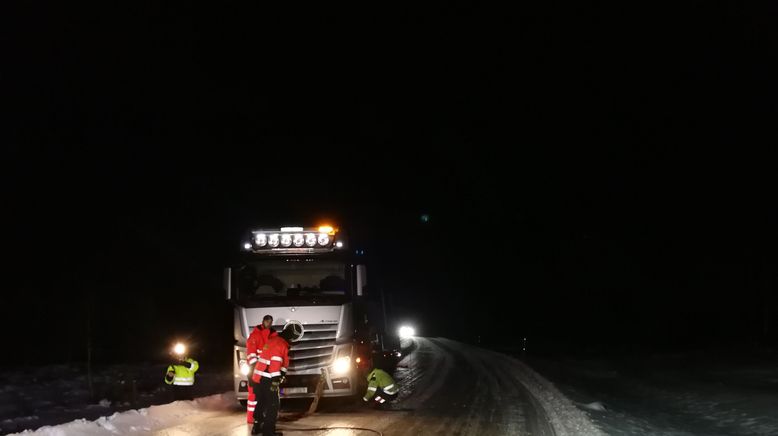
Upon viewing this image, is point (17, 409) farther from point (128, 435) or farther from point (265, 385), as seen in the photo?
point (265, 385)

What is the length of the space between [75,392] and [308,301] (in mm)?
8775

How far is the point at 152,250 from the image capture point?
4684 cm

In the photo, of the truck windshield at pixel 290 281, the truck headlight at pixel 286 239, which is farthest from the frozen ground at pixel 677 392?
the truck headlight at pixel 286 239

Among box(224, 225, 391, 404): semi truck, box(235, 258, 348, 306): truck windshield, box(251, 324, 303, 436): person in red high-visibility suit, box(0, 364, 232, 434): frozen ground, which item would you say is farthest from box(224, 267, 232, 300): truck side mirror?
box(0, 364, 232, 434): frozen ground

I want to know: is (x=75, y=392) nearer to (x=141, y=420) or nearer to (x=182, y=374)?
(x=182, y=374)

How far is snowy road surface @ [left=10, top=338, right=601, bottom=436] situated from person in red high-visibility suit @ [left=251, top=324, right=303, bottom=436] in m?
0.52

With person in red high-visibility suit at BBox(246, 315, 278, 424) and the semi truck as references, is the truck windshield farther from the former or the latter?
person in red high-visibility suit at BBox(246, 315, 278, 424)

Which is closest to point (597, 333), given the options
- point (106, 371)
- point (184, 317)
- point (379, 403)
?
point (184, 317)

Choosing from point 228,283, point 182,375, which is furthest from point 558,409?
point 182,375

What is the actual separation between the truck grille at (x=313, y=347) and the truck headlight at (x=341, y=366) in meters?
0.14

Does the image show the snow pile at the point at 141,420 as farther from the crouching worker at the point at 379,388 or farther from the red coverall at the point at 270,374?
the crouching worker at the point at 379,388

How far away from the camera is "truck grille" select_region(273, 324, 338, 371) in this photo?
13.2 m

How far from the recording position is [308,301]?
13.4 meters

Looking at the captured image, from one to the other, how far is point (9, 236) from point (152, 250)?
8.73m
